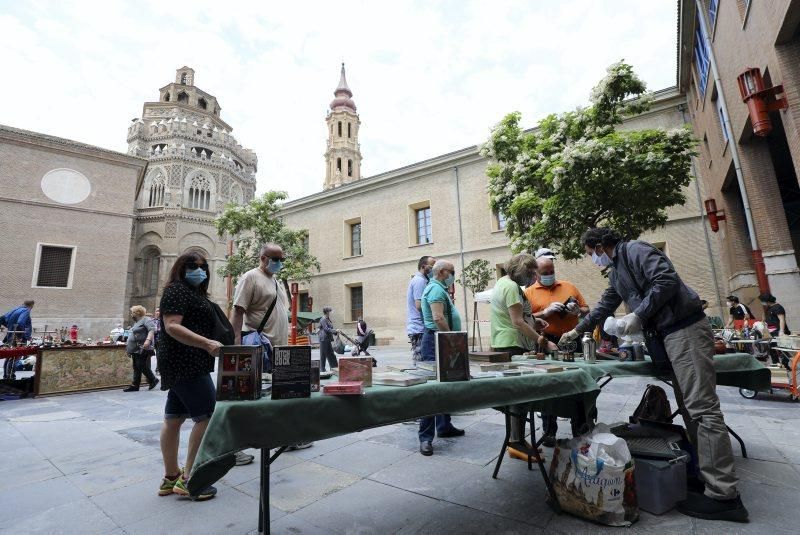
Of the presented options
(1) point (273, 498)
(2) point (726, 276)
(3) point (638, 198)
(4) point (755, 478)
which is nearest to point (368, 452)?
(1) point (273, 498)

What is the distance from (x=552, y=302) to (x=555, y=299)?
9 cm

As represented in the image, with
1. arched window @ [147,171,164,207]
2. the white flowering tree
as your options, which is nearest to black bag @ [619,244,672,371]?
the white flowering tree

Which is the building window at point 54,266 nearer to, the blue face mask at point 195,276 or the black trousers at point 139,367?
the black trousers at point 139,367

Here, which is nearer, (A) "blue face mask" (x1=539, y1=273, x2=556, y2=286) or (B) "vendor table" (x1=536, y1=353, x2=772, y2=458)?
(B) "vendor table" (x1=536, y1=353, x2=772, y2=458)

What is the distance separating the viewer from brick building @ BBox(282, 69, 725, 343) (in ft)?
47.7

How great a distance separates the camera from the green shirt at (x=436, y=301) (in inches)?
149

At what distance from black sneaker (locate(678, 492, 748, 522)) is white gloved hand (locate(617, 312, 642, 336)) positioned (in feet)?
3.32

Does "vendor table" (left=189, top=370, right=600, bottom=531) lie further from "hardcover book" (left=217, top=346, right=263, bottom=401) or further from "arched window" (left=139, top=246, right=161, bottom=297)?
"arched window" (left=139, top=246, right=161, bottom=297)

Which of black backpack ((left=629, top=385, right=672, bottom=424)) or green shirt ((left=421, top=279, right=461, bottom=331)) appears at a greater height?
green shirt ((left=421, top=279, right=461, bottom=331))

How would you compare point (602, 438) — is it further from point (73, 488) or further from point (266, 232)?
point (266, 232)

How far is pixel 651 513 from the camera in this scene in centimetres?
235

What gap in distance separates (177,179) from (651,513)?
41448mm

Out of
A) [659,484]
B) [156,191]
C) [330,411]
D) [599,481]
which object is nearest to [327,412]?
[330,411]

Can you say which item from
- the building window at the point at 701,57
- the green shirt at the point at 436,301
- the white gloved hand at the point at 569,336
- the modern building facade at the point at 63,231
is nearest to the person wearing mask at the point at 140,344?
the green shirt at the point at 436,301
